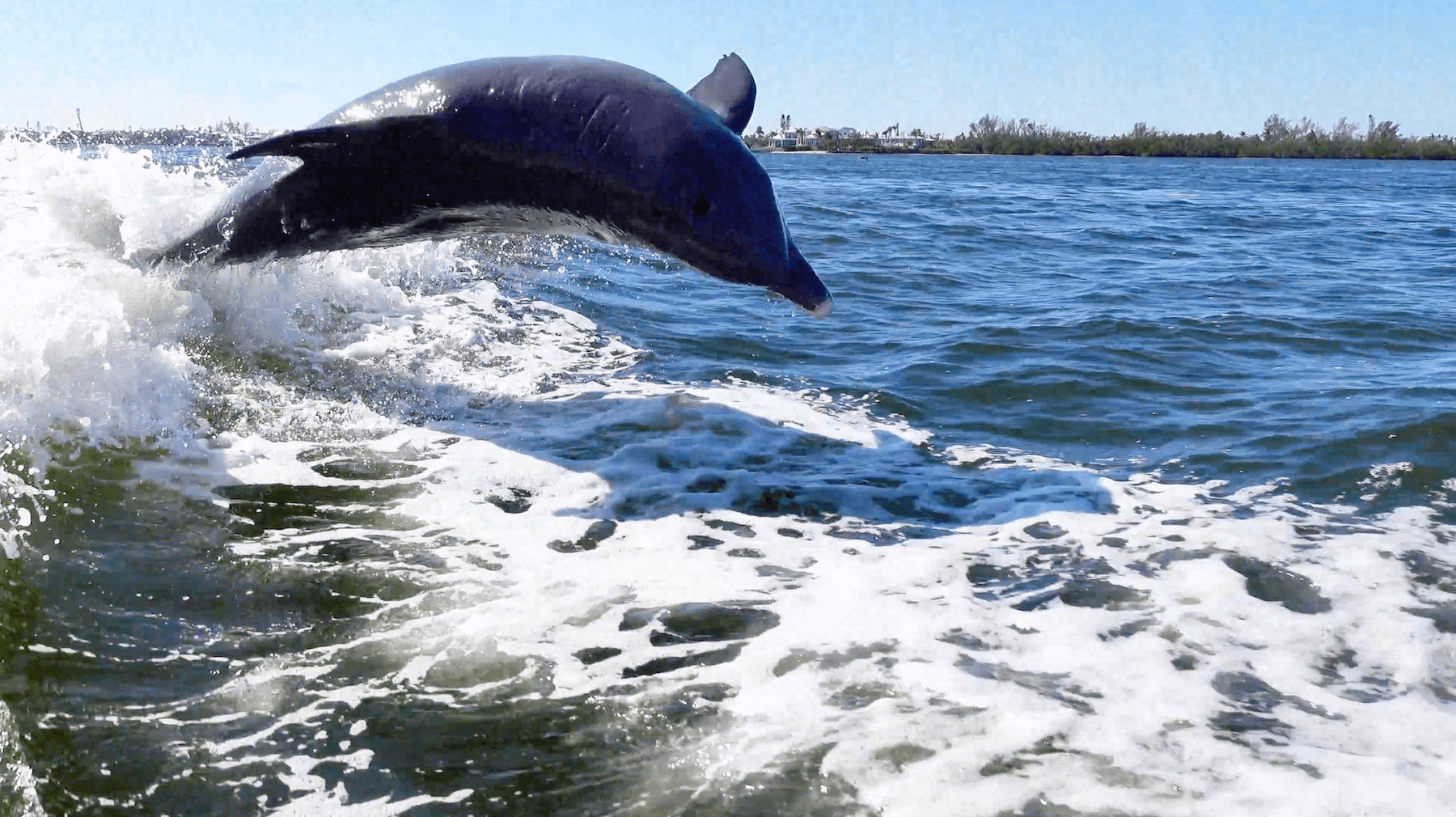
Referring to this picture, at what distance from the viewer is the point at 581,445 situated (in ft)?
21.3

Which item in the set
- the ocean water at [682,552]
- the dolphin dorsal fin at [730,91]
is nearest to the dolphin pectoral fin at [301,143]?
the ocean water at [682,552]

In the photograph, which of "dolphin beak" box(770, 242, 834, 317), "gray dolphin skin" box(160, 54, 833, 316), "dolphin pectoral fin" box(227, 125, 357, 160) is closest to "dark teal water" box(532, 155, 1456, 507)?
"dolphin beak" box(770, 242, 834, 317)

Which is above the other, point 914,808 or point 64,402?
point 64,402

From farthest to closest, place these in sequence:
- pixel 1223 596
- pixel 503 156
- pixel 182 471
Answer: pixel 503 156, pixel 182 471, pixel 1223 596

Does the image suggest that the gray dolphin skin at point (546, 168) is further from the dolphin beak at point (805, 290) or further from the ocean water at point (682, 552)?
the ocean water at point (682, 552)

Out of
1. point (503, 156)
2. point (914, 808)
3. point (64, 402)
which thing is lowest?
point (914, 808)

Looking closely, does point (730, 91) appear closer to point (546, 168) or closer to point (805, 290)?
point (546, 168)

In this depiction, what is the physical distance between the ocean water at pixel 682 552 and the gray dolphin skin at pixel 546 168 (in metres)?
1.26

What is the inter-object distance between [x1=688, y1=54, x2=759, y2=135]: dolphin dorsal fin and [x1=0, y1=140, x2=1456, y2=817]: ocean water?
6.53 ft

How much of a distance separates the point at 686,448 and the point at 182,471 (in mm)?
2821

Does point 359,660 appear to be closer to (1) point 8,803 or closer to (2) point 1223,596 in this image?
(1) point 8,803

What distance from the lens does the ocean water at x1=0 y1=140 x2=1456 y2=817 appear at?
3207 mm

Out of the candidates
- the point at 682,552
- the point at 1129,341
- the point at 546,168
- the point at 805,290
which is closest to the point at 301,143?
the point at 546,168

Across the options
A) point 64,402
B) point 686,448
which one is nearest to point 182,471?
point 64,402
